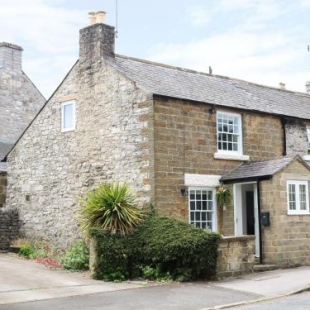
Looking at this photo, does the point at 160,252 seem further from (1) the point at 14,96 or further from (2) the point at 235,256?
(1) the point at 14,96

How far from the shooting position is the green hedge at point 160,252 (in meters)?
14.8

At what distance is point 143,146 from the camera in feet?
56.9

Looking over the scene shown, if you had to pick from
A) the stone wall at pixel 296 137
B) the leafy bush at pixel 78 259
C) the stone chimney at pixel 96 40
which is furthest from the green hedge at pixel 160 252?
the stone wall at pixel 296 137

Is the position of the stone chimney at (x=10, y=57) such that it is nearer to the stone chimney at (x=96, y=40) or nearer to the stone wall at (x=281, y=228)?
the stone chimney at (x=96, y=40)

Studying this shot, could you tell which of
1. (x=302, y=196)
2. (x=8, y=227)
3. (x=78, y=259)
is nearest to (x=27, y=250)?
(x=8, y=227)

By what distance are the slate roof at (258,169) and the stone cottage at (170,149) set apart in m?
0.05

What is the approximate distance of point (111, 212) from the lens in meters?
15.9

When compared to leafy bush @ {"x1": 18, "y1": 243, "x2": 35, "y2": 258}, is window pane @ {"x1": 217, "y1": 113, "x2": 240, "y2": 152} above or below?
above

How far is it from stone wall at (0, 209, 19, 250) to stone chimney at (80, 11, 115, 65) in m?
7.07

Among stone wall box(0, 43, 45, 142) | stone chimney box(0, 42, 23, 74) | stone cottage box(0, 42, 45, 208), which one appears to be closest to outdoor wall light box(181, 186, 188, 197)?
stone cottage box(0, 42, 45, 208)

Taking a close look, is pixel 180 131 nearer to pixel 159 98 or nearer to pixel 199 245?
pixel 159 98

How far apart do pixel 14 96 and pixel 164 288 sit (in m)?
18.3

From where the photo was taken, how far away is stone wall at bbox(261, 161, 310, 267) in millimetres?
17047

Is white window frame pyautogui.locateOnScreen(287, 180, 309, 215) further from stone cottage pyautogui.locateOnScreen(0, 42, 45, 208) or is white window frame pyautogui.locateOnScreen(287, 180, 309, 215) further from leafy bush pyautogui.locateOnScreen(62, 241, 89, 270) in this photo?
stone cottage pyautogui.locateOnScreen(0, 42, 45, 208)
